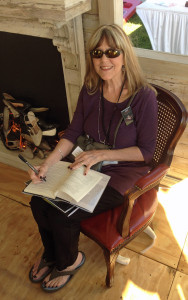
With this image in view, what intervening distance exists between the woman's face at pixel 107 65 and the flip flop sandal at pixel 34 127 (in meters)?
1.00

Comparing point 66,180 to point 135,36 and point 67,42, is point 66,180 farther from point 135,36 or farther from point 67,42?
point 135,36

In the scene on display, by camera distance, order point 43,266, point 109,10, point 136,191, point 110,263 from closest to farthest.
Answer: point 136,191 < point 110,263 < point 109,10 < point 43,266

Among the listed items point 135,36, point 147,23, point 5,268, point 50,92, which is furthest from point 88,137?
point 147,23

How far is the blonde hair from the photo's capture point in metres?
1.42

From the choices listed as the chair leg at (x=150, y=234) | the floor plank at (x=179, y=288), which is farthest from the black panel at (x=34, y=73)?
the floor plank at (x=179, y=288)

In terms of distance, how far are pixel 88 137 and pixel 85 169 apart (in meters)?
0.29

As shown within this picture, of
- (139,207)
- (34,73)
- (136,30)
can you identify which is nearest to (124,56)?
(139,207)

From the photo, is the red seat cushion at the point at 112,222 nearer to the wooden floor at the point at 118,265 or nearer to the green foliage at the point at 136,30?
the wooden floor at the point at 118,265

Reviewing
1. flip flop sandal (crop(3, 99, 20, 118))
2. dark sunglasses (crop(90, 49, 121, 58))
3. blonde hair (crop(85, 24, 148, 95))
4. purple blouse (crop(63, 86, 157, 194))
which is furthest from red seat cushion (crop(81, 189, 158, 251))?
flip flop sandal (crop(3, 99, 20, 118))

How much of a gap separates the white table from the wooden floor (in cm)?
157

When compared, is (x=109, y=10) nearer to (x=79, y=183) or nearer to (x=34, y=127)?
(x=79, y=183)

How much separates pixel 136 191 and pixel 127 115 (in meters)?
0.45

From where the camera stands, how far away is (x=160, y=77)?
1.94 metres

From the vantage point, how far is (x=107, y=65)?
149 cm
